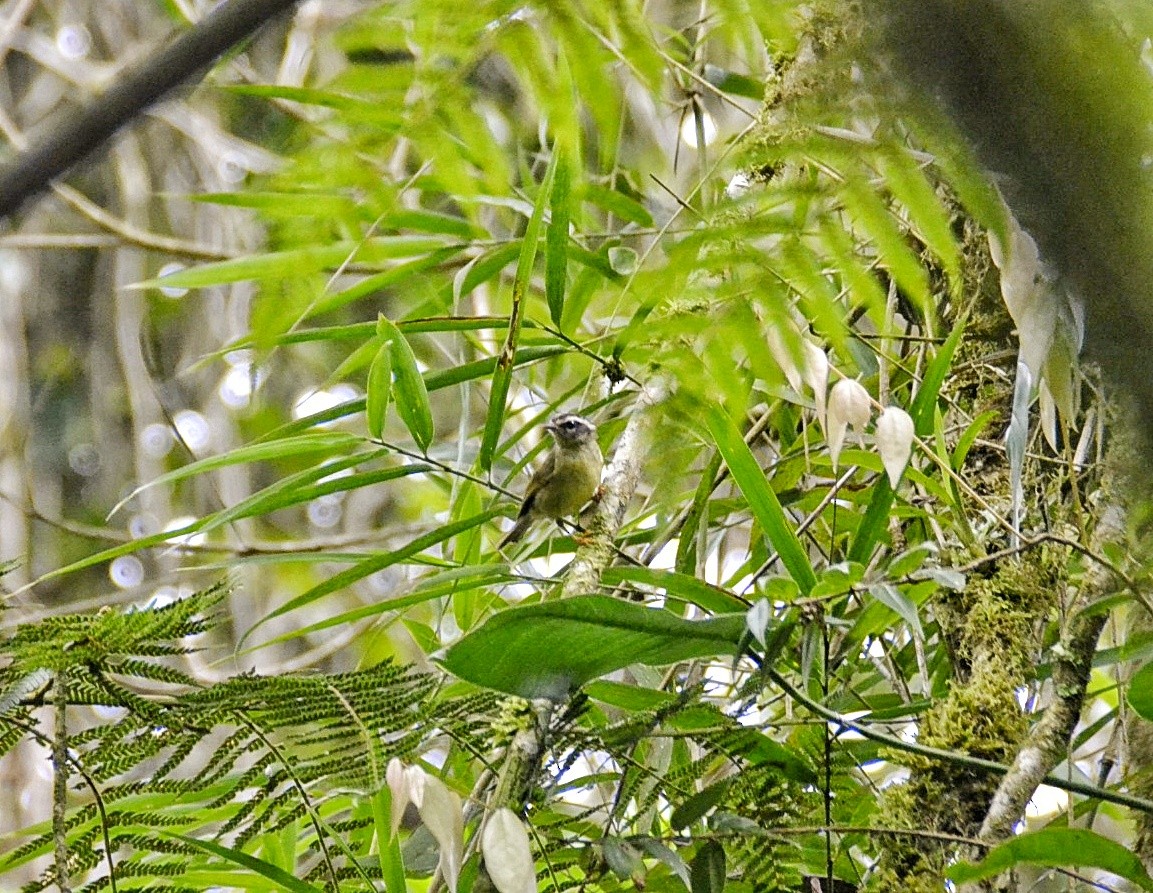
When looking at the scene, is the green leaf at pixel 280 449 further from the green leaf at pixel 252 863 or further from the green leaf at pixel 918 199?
the green leaf at pixel 918 199

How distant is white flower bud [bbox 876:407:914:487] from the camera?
1328 millimetres

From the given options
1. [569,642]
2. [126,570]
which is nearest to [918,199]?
[569,642]

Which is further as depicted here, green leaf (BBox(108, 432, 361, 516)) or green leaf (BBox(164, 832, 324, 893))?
green leaf (BBox(108, 432, 361, 516))

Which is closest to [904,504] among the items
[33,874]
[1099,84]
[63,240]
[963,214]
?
[963,214]

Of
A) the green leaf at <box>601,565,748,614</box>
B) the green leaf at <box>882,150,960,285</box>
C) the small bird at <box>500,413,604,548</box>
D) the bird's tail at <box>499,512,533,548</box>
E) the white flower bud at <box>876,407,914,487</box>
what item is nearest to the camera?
the green leaf at <box>882,150,960,285</box>

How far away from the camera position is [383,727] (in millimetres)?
1447

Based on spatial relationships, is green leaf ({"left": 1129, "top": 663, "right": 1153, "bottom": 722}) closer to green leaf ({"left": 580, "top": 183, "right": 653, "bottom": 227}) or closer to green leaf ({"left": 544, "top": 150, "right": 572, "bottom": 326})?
green leaf ({"left": 544, "top": 150, "right": 572, "bottom": 326})

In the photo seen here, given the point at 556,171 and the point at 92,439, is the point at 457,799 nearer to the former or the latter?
the point at 556,171

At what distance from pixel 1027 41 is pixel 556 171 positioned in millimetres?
1254

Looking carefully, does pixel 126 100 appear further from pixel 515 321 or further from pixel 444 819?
pixel 515 321

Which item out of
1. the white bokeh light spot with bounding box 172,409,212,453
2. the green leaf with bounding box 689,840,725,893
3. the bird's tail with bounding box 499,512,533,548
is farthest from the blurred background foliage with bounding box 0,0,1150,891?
the white bokeh light spot with bounding box 172,409,212,453

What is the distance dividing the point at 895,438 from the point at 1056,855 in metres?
0.46

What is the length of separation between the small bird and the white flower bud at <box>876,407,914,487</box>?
44.4 inches

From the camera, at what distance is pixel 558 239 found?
175 centimetres
